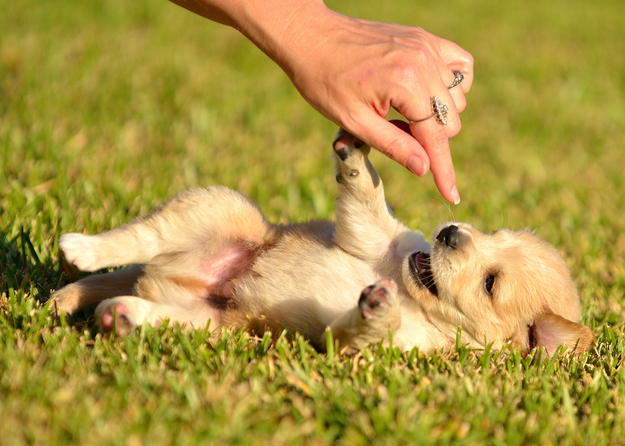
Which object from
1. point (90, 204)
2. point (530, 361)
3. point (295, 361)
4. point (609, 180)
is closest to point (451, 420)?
point (295, 361)

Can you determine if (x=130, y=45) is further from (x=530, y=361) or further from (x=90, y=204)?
(x=530, y=361)

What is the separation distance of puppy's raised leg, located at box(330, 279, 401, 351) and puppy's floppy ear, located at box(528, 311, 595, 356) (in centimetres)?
82

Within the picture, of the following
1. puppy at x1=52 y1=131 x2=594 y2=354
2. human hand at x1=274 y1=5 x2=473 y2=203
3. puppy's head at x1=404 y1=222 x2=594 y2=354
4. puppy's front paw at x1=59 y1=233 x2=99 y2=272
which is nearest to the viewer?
human hand at x1=274 y1=5 x2=473 y2=203

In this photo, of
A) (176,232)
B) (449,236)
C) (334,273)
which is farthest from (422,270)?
(176,232)

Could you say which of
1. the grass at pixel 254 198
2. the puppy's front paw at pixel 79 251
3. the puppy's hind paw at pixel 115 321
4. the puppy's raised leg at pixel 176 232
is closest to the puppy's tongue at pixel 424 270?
the grass at pixel 254 198

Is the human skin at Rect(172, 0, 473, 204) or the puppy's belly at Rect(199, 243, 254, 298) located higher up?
the human skin at Rect(172, 0, 473, 204)

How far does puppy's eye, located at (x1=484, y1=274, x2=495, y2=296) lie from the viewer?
3253mm

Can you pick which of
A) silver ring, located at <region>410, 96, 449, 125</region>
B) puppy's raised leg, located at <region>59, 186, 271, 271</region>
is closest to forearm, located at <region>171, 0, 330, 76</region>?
silver ring, located at <region>410, 96, 449, 125</region>

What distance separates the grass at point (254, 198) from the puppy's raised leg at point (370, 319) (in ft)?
0.29

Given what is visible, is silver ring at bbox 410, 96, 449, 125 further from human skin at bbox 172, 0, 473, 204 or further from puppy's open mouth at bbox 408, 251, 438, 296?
puppy's open mouth at bbox 408, 251, 438, 296

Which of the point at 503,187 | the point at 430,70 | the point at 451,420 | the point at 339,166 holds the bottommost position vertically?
the point at 503,187

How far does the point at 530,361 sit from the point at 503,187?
356 cm

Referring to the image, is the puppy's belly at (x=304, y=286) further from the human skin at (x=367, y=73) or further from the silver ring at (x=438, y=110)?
the silver ring at (x=438, y=110)

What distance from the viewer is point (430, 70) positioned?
2.72 metres
